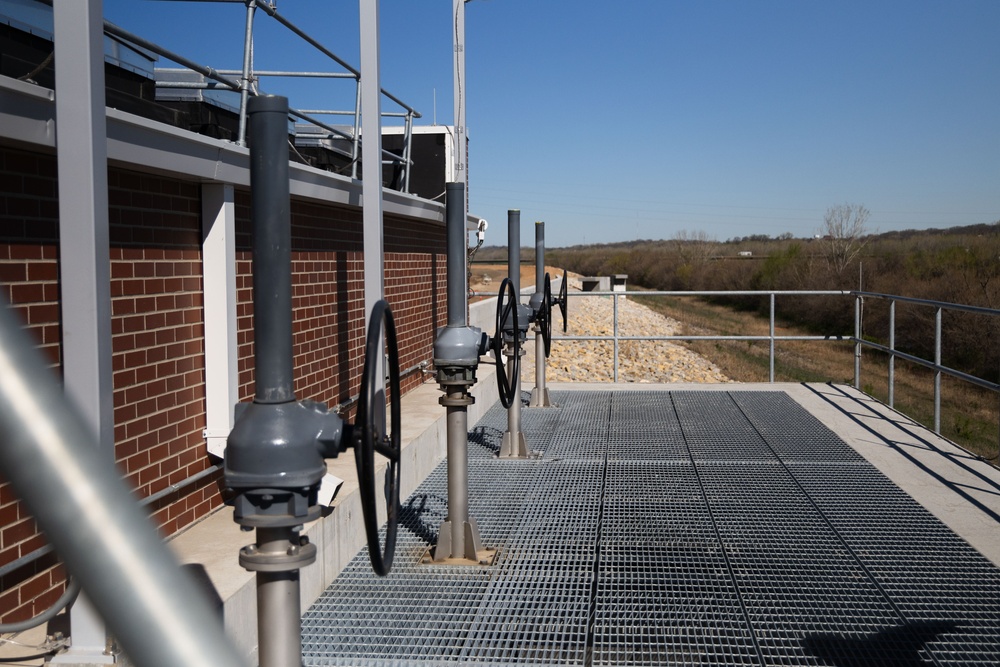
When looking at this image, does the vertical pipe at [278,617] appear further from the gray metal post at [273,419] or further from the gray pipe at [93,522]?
the gray pipe at [93,522]

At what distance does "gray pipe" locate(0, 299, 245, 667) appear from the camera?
0.43 metres

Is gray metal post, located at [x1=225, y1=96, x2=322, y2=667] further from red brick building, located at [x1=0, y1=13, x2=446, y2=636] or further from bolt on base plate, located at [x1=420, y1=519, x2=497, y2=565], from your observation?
bolt on base plate, located at [x1=420, y1=519, x2=497, y2=565]

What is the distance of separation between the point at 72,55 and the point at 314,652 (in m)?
2.48

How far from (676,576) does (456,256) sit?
200cm

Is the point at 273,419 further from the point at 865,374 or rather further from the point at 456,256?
the point at 865,374

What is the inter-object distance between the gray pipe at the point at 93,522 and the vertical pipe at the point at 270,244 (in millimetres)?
1665

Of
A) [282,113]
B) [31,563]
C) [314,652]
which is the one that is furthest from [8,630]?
[282,113]

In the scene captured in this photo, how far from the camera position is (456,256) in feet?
17.2

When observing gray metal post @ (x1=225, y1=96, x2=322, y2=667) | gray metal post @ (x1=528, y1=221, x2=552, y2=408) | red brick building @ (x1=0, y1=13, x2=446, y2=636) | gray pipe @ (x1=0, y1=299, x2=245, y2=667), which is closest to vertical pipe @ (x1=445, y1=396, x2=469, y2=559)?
red brick building @ (x1=0, y1=13, x2=446, y2=636)

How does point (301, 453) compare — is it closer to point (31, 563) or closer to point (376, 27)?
point (31, 563)

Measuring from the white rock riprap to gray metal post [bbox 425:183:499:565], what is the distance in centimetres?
1064

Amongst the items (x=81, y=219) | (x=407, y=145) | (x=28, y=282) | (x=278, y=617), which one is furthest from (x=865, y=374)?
(x=278, y=617)

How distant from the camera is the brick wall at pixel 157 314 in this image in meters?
3.46

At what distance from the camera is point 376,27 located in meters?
5.59
